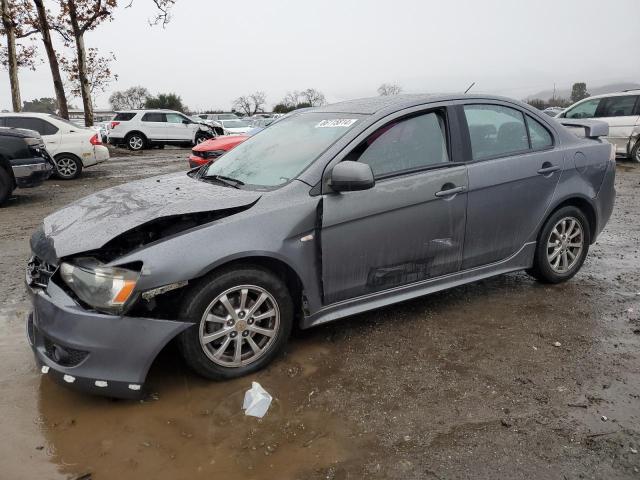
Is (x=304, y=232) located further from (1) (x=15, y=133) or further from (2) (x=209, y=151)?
(1) (x=15, y=133)

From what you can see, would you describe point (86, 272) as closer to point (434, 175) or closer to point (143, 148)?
point (434, 175)

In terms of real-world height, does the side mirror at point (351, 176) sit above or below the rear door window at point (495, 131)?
below

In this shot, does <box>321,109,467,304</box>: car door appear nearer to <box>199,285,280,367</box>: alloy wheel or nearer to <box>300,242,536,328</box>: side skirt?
<box>300,242,536,328</box>: side skirt

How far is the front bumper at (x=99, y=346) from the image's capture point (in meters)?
2.62

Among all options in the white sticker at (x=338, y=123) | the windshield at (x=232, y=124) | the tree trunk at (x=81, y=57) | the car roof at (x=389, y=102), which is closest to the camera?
the white sticker at (x=338, y=123)

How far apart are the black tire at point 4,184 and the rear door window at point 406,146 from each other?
7.50 m

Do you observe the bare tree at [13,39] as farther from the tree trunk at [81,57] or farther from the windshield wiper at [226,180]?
the windshield wiper at [226,180]

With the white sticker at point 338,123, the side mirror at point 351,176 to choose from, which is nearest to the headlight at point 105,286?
the side mirror at point 351,176

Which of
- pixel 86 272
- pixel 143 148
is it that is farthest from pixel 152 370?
pixel 143 148

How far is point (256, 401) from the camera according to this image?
2861 millimetres

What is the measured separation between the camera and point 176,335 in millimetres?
2787

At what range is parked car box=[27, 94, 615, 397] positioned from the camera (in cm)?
271

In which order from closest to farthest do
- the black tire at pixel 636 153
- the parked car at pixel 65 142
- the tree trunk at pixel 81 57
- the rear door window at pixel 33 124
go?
the rear door window at pixel 33 124
the parked car at pixel 65 142
the black tire at pixel 636 153
the tree trunk at pixel 81 57

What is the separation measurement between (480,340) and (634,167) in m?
11.5
